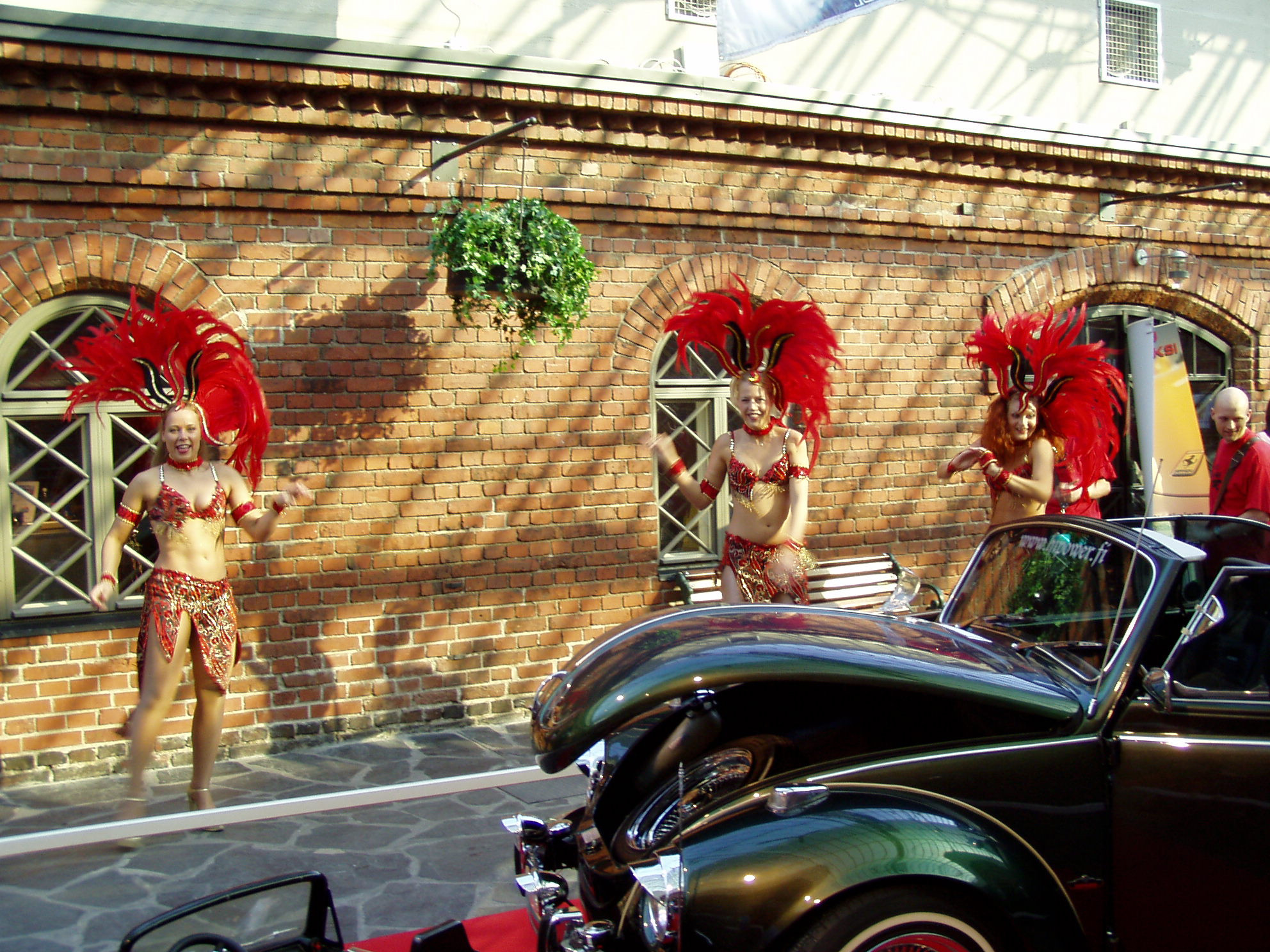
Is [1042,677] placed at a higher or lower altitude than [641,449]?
lower

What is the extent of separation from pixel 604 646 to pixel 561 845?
616mm

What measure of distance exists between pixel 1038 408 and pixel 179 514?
4629 mm

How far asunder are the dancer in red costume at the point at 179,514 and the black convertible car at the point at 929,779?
263 cm

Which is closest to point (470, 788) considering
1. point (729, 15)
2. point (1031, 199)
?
point (729, 15)

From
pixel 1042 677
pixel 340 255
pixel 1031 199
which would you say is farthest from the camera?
pixel 1031 199

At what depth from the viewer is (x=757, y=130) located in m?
8.20

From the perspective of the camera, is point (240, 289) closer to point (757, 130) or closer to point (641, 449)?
point (641, 449)

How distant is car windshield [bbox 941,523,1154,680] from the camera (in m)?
3.26

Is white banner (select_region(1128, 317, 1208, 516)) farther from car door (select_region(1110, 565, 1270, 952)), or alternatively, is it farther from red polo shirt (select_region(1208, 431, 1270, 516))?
car door (select_region(1110, 565, 1270, 952))

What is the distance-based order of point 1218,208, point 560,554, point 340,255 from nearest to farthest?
point 340,255 → point 560,554 → point 1218,208

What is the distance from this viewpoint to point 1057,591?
3572 millimetres

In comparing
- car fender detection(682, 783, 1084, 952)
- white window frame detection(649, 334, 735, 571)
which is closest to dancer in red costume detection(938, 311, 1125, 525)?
white window frame detection(649, 334, 735, 571)

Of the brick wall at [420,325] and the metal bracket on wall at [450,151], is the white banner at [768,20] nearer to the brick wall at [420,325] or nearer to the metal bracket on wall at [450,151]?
the brick wall at [420,325]

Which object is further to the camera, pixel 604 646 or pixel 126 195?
pixel 126 195
